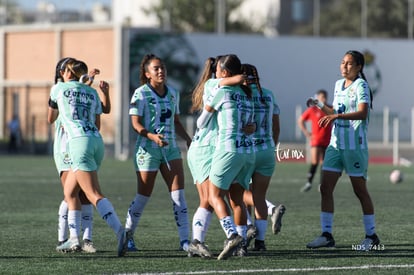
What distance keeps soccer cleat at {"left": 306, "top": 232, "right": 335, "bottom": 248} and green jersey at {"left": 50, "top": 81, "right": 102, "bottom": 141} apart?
109 inches

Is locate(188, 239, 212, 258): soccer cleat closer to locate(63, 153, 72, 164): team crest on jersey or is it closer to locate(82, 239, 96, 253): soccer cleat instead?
locate(82, 239, 96, 253): soccer cleat

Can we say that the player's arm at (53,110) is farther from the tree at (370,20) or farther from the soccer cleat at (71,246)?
the tree at (370,20)

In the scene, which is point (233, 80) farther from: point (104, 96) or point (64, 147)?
point (64, 147)

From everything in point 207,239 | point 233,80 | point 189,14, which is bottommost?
point 207,239

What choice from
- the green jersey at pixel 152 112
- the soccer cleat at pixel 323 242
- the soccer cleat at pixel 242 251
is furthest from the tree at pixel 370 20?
the soccer cleat at pixel 242 251

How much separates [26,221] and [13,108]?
1777 inches

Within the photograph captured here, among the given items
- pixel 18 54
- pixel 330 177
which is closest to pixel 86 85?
pixel 330 177

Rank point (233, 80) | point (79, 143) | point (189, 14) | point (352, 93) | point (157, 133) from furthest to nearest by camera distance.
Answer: point (189, 14), point (352, 93), point (157, 133), point (79, 143), point (233, 80)

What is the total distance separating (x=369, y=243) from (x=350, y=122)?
1.39 metres

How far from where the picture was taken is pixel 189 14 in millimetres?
80062

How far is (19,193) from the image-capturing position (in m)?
22.7

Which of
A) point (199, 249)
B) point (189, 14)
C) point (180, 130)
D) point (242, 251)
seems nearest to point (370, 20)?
point (189, 14)

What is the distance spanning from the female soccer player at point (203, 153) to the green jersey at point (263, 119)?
0.59m

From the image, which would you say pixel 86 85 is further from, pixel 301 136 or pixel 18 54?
pixel 18 54
